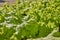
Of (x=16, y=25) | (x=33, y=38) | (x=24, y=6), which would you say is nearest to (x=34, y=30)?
(x=33, y=38)

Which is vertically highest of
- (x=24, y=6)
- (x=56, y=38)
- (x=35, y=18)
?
(x=24, y=6)

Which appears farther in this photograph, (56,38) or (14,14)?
(14,14)

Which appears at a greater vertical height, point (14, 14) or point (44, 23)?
point (14, 14)

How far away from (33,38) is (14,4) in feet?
4.83

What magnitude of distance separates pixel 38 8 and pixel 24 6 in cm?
40

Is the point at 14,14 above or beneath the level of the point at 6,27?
above

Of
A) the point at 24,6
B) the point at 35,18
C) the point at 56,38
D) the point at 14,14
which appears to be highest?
the point at 24,6

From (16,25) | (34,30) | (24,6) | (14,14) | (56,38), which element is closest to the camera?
(56,38)

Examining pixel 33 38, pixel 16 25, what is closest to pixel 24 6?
pixel 16 25

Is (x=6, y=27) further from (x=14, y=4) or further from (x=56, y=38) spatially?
(x=14, y=4)

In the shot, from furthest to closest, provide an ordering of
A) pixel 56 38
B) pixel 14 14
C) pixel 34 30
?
1. pixel 14 14
2. pixel 34 30
3. pixel 56 38

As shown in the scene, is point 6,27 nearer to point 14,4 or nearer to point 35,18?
point 35,18

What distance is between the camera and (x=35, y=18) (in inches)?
134

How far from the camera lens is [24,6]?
4.14 metres
